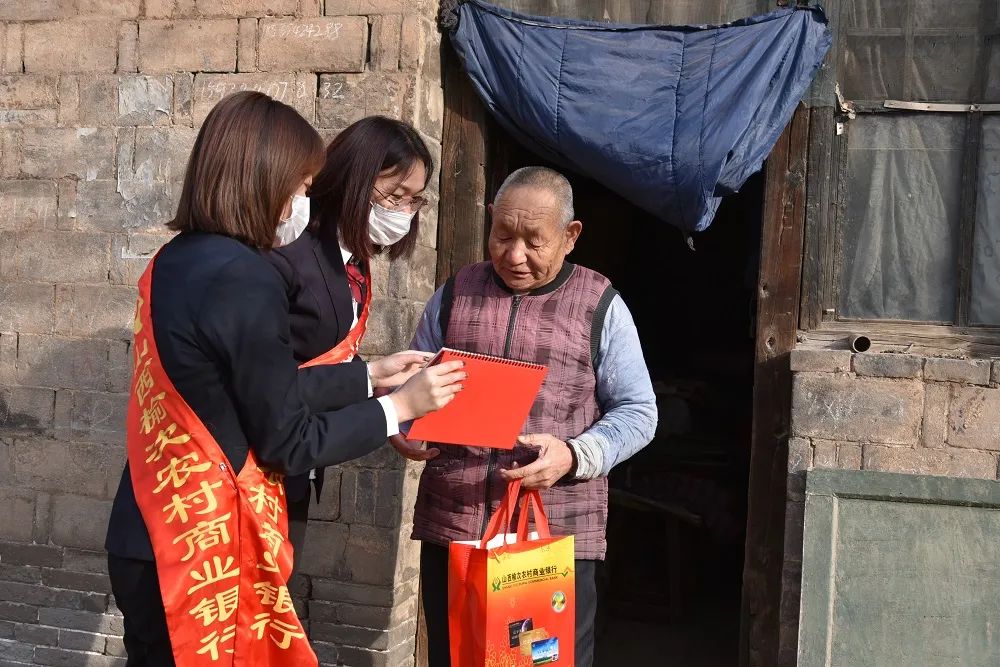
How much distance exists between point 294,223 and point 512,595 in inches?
41.9

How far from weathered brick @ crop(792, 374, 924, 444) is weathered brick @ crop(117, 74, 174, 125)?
286 cm

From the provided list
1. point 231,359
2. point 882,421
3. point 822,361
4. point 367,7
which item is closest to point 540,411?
point 231,359

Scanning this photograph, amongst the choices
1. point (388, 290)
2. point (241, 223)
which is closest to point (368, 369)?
point (241, 223)

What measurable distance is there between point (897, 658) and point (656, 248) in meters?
4.66

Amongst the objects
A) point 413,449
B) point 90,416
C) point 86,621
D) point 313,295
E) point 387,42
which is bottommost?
point 86,621

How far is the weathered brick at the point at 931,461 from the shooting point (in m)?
3.72

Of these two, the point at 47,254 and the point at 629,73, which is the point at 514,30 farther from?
the point at 47,254

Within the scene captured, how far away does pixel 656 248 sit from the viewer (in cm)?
797

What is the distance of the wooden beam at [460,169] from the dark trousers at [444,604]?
66.9 inches

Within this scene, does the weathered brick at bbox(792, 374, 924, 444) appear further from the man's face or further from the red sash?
the red sash

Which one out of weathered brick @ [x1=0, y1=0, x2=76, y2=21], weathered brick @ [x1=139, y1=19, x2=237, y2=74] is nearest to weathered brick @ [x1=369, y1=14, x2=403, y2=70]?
weathered brick @ [x1=139, y1=19, x2=237, y2=74]

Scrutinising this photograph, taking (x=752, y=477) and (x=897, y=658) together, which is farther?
(x=752, y=477)

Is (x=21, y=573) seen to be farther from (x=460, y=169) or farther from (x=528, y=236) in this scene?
(x=528, y=236)

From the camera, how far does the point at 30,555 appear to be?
175 inches
